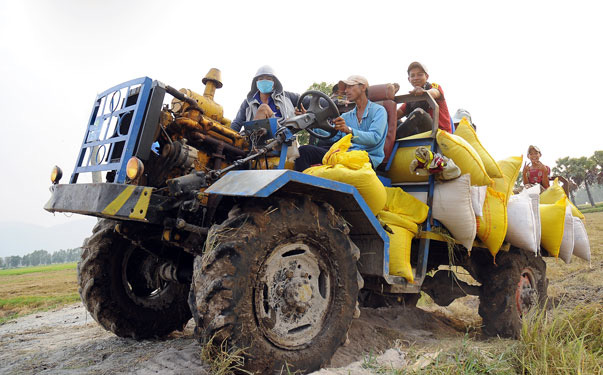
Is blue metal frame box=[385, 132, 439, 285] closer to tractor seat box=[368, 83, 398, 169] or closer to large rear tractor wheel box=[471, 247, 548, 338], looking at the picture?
tractor seat box=[368, 83, 398, 169]

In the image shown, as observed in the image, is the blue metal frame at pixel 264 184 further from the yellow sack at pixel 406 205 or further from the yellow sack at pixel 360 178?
the yellow sack at pixel 406 205

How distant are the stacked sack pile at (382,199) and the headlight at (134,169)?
46.4 inches

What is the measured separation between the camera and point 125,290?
3385mm

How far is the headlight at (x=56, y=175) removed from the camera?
289cm

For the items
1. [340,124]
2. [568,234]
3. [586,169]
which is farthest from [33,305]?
[586,169]

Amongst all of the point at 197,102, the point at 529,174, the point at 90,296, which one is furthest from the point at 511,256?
the point at 529,174

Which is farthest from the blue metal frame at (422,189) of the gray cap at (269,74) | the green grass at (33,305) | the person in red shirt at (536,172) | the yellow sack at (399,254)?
the green grass at (33,305)

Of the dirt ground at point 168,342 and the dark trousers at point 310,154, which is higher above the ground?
the dark trousers at point 310,154

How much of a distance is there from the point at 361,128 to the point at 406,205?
0.86 metres

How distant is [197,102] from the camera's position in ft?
10.4

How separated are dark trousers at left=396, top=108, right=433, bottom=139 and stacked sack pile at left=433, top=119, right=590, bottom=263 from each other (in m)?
0.35

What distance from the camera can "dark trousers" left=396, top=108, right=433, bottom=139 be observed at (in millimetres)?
4121

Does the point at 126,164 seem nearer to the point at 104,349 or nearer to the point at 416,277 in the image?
the point at 104,349

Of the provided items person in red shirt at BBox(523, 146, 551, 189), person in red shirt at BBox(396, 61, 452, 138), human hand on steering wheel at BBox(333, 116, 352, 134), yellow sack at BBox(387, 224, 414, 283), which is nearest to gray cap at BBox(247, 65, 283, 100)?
human hand on steering wheel at BBox(333, 116, 352, 134)
